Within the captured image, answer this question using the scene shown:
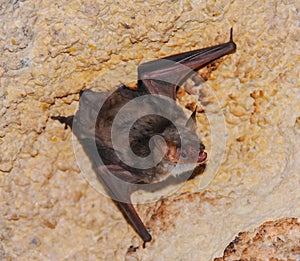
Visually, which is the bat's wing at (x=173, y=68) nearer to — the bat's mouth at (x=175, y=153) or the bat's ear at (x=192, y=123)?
the bat's ear at (x=192, y=123)

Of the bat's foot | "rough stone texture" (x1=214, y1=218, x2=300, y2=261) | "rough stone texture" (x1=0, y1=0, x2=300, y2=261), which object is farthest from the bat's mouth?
the bat's foot

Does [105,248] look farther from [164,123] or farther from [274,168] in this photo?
[274,168]

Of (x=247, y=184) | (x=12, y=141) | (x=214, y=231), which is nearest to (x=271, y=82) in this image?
(x=247, y=184)

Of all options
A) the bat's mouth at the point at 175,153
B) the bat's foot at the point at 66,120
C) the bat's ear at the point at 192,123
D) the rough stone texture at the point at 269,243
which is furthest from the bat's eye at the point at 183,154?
the bat's foot at the point at 66,120

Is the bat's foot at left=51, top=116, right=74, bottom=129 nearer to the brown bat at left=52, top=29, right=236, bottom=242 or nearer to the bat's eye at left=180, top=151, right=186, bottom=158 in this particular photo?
the brown bat at left=52, top=29, right=236, bottom=242

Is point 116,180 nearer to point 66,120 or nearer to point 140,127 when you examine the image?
point 140,127

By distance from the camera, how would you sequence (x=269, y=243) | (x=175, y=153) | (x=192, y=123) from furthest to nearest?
(x=192, y=123) < (x=175, y=153) < (x=269, y=243)

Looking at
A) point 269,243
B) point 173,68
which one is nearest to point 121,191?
point 173,68

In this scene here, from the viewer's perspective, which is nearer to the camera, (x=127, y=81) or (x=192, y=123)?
(x=192, y=123)
